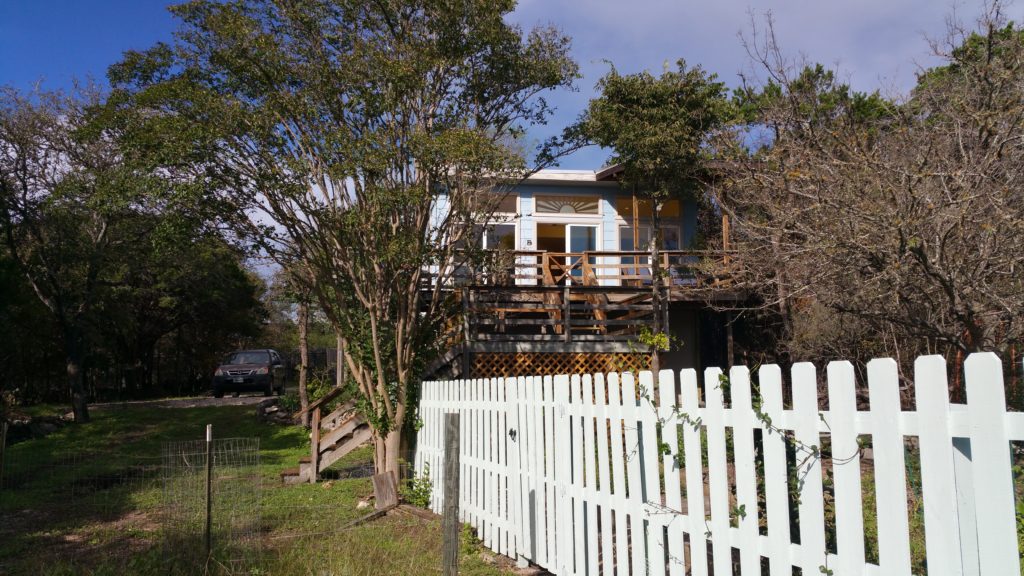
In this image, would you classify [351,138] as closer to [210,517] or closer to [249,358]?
[210,517]

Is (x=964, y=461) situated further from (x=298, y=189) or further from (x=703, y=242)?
(x=703, y=242)

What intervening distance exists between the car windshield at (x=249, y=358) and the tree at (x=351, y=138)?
50.4ft

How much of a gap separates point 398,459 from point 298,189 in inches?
135

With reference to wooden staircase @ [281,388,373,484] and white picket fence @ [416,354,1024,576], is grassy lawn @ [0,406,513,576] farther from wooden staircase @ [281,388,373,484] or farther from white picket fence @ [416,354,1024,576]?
white picket fence @ [416,354,1024,576]

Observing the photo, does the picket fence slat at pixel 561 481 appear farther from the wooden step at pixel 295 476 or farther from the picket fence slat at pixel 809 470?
the wooden step at pixel 295 476

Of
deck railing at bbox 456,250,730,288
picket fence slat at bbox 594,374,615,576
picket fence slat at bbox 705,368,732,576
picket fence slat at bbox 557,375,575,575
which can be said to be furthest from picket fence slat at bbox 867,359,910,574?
deck railing at bbox 456,250,730,288

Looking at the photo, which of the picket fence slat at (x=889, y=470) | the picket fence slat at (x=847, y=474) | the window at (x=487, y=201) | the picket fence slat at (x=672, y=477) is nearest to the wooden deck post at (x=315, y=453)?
the window at (x=487, y=201)

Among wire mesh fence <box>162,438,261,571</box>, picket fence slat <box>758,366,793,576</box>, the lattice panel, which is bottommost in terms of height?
wire mesh fence <box>162,438,261,571</box>

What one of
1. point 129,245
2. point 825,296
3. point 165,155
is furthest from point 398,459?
point 129,245

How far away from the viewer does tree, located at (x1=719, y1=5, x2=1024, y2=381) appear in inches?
230

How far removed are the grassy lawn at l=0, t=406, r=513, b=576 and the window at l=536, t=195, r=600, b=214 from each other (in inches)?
310

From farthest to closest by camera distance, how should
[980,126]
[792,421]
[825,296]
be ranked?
[825,296] → [980,126] → [792,421]

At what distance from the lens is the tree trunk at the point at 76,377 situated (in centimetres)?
1736

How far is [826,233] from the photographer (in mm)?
6500
